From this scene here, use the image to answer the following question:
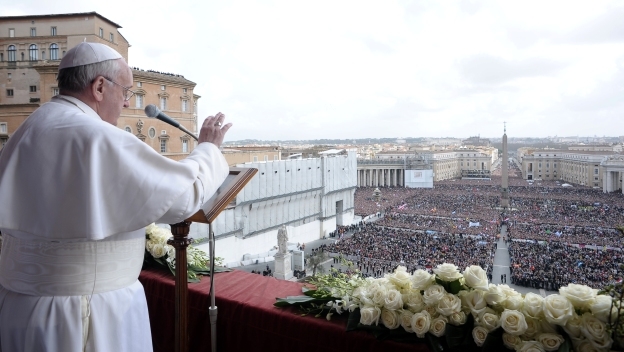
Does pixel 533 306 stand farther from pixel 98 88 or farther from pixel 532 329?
pixel 98 88

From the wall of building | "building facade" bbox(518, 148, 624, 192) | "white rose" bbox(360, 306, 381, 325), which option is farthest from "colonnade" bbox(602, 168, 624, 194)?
"white rose" bbox(360, 306, 381, 325)

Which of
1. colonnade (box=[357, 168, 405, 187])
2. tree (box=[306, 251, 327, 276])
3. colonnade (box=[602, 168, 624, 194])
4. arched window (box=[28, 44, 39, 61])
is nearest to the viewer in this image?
arched window (box=[28, 44, 39, 61])

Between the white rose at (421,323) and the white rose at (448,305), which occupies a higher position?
the white rose at (448,305)

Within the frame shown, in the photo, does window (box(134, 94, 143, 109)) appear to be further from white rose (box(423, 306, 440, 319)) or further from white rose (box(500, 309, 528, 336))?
white rose (box(500, 309, 528, 336))

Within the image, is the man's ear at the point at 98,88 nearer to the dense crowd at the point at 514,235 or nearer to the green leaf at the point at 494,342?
the green leaf at the point at 494,342

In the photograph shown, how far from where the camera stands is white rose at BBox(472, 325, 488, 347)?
1043 millimetres

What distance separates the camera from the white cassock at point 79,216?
2.74 feet

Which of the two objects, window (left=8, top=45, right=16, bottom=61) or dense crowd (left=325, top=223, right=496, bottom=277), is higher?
window (left=8, top=45, right=16, bottom=61)

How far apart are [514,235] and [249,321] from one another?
13.0 m

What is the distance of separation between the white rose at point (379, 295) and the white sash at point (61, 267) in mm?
617

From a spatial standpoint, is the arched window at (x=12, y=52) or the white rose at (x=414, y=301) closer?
the white rose at (x=414, y=301)

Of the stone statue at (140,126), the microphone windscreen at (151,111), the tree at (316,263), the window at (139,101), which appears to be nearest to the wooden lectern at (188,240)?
the microphone windscreen at (151,111)

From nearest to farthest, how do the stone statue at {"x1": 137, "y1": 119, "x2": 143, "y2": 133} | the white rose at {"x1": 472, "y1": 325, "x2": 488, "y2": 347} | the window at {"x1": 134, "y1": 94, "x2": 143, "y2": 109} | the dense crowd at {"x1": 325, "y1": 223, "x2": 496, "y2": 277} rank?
the white rose at {"x1": 472, "y1": 325, "x2": 488, "y2": 347}, the stone statue at {"x1": 137, "y1": 119, "x2": 143, "y2": 133}, the window at {"x1": 134, "y1": 94, "x2": 143, "y2": 109}, the dense crowd at {"x1": 325, "y1": 223, "x2": 496, "y2": 277}

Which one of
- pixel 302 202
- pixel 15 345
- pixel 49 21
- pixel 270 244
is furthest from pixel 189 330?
pixel 302 202
